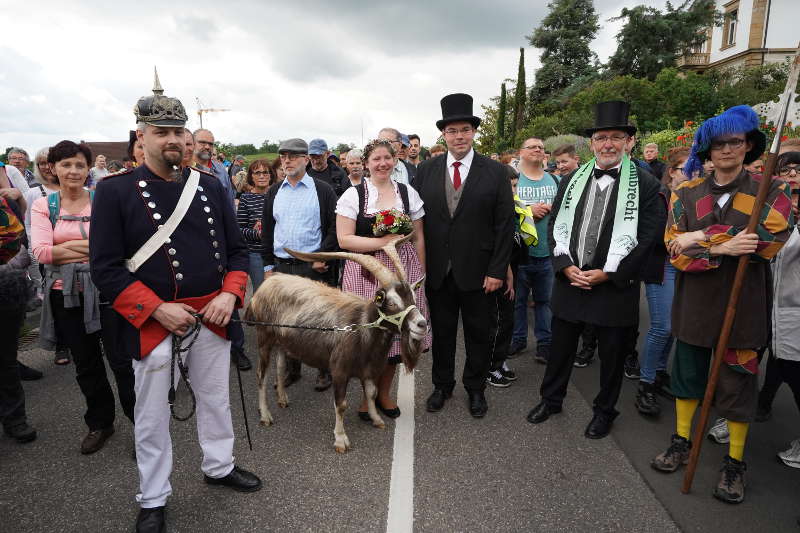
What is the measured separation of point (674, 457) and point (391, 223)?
9.21 feet

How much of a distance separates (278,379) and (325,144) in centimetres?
461

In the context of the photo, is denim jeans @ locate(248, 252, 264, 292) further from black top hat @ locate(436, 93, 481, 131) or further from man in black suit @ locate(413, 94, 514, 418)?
black top hat @ locate(436, 93, 481, 131)

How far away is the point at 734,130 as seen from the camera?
3.09m

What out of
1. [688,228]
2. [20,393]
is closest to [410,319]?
[688,228]

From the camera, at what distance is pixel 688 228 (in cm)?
338

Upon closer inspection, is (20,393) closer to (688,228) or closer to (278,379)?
(278,379)

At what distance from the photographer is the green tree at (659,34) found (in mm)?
35719

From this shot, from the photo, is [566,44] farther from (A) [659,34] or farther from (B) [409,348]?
(B) [409,348]

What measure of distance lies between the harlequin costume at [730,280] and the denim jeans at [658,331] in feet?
3.60

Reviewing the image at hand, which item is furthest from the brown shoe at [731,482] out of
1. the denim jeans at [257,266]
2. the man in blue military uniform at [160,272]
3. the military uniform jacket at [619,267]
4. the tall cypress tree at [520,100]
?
the tall cypress tree at [520,100]

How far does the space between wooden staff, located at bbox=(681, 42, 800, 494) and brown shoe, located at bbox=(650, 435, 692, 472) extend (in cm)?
18

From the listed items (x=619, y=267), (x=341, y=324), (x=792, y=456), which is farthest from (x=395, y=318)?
(x=792, y=456)

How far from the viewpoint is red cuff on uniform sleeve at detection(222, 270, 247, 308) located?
118 inches

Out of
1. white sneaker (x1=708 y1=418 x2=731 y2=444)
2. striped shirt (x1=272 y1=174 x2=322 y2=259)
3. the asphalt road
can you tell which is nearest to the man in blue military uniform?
the asphalt road
